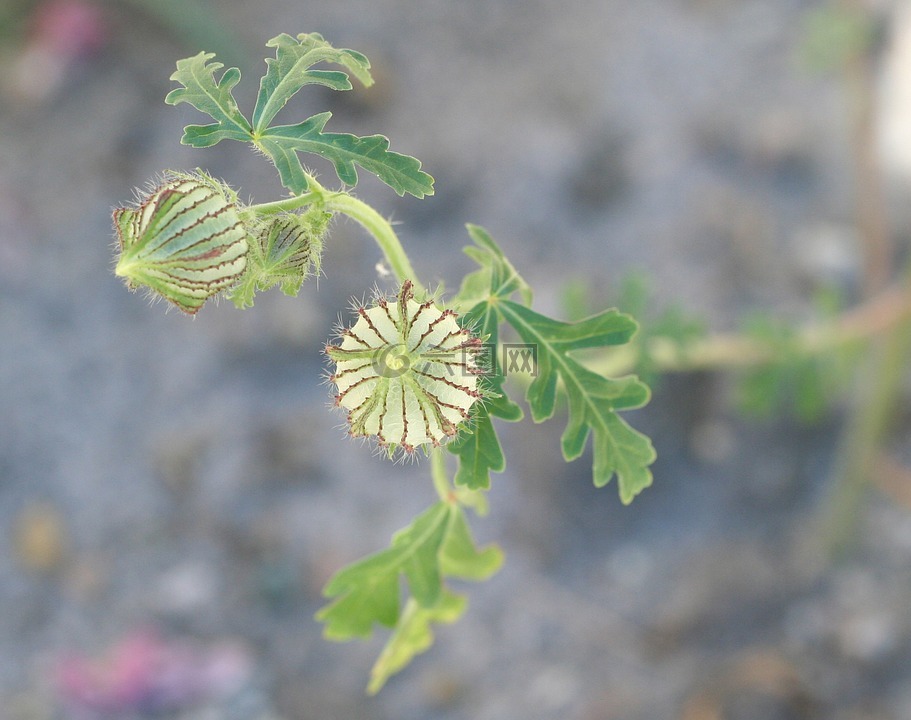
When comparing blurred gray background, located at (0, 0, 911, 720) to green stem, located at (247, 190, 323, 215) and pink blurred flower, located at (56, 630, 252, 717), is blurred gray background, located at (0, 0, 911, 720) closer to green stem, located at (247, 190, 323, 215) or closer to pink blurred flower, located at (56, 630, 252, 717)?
pink blurred flower, located at (56, 630, 252, 717)

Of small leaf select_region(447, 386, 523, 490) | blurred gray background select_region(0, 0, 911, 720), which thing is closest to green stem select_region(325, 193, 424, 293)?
small leaf select_region(447, 386, 523, 490)

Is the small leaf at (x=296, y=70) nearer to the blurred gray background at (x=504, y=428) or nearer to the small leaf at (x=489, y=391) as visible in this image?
the small leaf at (x=489, y=391)

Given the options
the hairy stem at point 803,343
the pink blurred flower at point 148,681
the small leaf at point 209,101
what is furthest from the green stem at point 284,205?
the pink blurred flower at point 148,681

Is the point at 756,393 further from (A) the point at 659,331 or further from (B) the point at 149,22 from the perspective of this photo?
(B) the point at 149,22

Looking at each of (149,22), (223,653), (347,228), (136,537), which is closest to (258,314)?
(347,228)

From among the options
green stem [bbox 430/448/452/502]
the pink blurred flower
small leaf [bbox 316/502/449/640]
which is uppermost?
the pink blurred flower

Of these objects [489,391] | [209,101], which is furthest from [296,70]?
[489,391]

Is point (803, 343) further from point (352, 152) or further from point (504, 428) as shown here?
point (352, 152)
